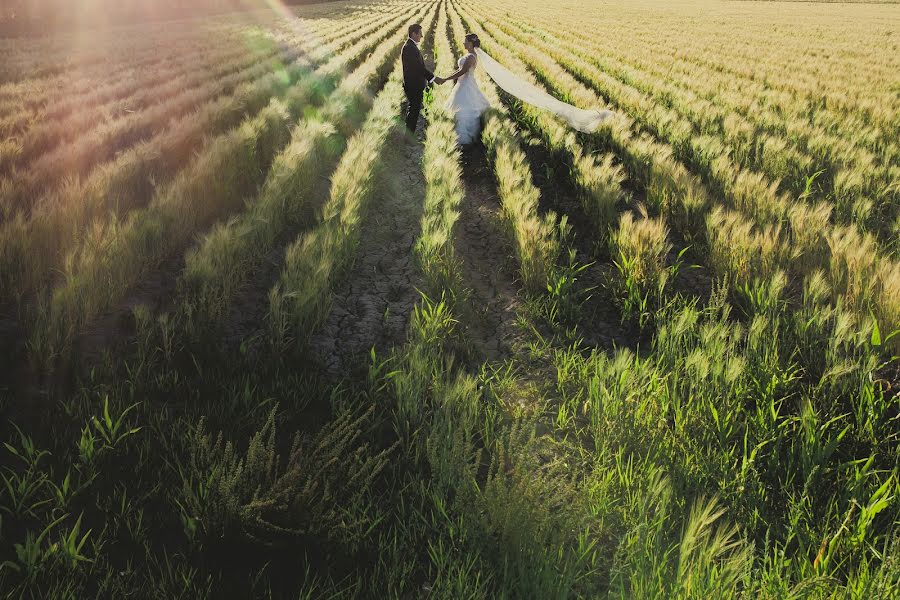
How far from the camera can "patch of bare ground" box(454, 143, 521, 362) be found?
305 centimetres

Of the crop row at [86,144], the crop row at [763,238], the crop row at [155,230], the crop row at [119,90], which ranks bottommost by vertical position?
the crop row at [763,238]

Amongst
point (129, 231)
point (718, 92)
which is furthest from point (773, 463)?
point (718, 92)

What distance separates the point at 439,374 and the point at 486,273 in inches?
66.5

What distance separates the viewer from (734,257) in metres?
3.46

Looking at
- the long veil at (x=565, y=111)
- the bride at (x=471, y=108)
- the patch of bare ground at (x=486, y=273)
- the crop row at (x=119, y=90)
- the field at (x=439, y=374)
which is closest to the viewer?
the field at (x=439, y=374)

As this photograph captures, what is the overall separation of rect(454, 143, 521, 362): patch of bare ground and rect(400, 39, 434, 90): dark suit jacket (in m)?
2.42

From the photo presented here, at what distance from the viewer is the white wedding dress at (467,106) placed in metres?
7.50

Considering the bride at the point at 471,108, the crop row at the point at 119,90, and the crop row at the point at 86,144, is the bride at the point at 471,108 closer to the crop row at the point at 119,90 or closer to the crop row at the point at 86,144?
the crop row at the point at 86,144

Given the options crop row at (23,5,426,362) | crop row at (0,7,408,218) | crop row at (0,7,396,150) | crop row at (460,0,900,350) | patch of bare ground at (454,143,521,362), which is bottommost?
patch of bare ground at (454,143,521,362)

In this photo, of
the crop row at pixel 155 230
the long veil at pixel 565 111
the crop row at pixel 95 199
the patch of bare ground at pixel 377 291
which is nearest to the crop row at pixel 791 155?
the long veil at pixel 565 111

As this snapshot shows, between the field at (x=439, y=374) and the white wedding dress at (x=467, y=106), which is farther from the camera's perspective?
the white wedding dress at (x=467, y=106)

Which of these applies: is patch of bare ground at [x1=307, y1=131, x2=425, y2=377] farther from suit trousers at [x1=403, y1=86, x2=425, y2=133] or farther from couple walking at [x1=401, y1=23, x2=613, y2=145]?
suit trousers at [x1=403, y1=86, x2=425, y2=133]

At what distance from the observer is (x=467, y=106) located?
7.63m

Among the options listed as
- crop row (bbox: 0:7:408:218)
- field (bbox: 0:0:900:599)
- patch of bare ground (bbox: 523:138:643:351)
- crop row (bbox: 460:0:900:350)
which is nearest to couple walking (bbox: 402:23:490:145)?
patch of bare ground (bbox: 523:138:643:351)
